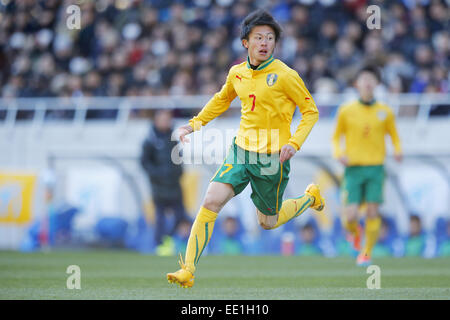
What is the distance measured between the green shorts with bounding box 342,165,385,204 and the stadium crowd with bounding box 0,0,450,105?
14.9ft

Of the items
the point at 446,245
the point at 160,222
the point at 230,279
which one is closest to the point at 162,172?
the point at 160,222

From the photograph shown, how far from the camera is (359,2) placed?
17.0 meters

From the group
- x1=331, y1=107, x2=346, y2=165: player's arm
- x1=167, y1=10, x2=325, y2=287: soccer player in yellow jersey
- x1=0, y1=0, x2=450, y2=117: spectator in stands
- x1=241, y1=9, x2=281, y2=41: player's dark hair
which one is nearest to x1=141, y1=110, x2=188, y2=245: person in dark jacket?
x1=0, y1=0, x2=450, y2=117: spectator in stands

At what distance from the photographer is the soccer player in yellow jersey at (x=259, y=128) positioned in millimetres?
6984

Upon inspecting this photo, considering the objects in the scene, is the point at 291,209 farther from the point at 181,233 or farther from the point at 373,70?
the point at 181,233

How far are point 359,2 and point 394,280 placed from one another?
32.2 ft

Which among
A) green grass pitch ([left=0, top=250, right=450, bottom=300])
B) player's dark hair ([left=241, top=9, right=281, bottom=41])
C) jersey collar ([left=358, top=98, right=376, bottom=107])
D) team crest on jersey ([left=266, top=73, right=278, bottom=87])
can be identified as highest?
jersey collar ([left=358, top=98, right=376, bottom=107])

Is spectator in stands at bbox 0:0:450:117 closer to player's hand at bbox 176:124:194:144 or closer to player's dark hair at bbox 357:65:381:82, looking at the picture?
player's dark hair at bbox 357:65:381:82

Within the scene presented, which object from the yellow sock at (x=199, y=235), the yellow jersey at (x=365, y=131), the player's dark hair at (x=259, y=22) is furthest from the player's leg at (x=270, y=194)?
the yellow jersey at (x=365, y=131)

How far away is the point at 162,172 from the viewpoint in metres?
14.5

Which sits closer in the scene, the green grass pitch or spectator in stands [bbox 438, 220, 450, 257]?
the green grass pitch

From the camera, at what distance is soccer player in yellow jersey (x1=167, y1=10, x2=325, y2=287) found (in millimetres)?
6984
